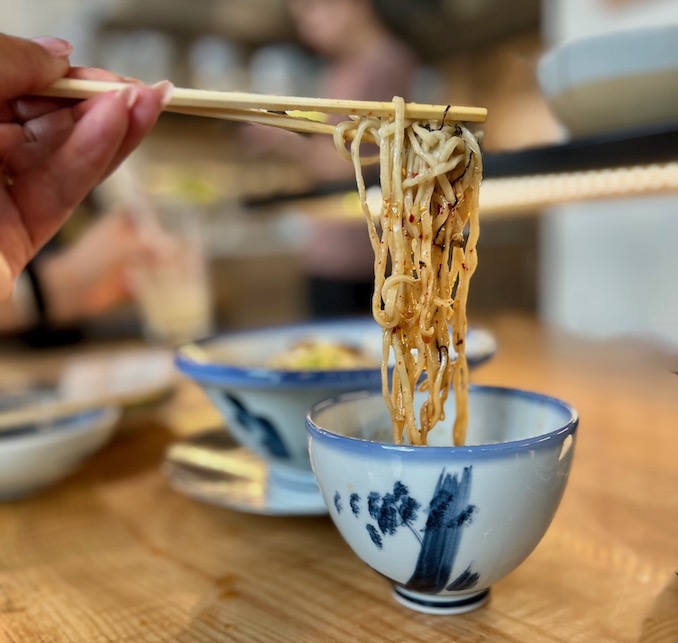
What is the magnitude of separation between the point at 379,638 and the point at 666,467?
0.43 meters

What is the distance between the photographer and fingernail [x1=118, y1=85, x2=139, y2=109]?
48 centimetres

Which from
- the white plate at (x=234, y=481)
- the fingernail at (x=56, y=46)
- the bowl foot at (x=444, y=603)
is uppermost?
the fingernail at (x=56, y=46)

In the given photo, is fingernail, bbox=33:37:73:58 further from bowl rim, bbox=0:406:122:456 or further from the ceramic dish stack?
bowl rim, bbox=0:406:122:456

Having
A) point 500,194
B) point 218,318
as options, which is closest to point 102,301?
point 218,318

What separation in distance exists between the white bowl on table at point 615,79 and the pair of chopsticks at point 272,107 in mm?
270

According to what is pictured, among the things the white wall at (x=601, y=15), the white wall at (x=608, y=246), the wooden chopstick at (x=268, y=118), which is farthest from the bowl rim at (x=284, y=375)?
the white wall at (x=601, y=15)

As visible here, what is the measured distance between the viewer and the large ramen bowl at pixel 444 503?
0.41 meters

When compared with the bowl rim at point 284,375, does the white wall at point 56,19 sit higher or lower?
higher

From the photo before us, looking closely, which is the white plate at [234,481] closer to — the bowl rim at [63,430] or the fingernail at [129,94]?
the bowl rim at [63,430]

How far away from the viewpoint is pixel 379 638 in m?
0.45

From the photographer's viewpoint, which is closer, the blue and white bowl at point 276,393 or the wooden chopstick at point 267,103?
the wooden chopstick at point 267,103

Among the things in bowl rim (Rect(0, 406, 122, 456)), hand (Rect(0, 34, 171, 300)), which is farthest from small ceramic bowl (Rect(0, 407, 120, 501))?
hand (Rect(0, 34, 171, 300))

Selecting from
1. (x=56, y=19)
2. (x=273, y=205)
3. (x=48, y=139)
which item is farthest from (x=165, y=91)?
(x=56, y=19)

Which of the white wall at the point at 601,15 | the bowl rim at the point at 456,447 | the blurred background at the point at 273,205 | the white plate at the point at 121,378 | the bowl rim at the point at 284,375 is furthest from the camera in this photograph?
the white wall at the point at 601,15
